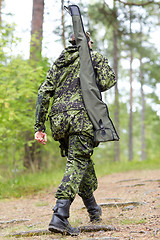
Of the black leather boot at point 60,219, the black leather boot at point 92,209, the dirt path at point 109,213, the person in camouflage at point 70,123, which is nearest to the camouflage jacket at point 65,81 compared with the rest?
the person in camouflage at point 70,123

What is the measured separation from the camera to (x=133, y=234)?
2.64 m

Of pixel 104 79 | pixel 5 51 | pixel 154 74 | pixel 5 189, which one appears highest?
pixel 154 74

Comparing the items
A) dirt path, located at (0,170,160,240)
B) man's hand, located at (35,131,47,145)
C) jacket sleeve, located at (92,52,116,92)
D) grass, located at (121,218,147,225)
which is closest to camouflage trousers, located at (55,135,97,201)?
man's hand, located at (35,131,47,145)

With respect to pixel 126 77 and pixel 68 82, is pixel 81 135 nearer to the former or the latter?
pixel 68 82

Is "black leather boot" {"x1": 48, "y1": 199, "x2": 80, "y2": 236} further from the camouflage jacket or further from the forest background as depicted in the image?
the forest background

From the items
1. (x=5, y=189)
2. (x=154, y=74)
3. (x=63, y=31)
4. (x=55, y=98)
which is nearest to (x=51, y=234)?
(x=55, y=98)

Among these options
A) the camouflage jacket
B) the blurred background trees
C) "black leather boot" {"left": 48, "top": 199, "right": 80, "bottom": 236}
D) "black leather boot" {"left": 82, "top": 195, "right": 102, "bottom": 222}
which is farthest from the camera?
the blurred background trees

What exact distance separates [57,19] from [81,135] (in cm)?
825

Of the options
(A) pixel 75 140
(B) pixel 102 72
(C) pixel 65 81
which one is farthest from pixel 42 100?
(B) pixel 102 72

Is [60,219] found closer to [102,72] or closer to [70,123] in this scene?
[70,123]

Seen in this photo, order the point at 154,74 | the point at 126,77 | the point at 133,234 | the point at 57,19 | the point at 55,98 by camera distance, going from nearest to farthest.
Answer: the point at 133,234, the point at 55,98, the point at 57,19, the point at 154,74, the point at 126,77

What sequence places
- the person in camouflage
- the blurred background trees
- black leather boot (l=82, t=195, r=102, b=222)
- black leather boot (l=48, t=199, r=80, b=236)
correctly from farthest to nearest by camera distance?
the blurred background trees, black leather boot (l=82, t=195, r=102, b=222), the person in camouflage, black leather boot (l=48, t=199, r=80, b=236)

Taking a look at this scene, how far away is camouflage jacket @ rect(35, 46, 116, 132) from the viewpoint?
119 inches

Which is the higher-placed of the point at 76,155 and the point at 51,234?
the point at 76,155
